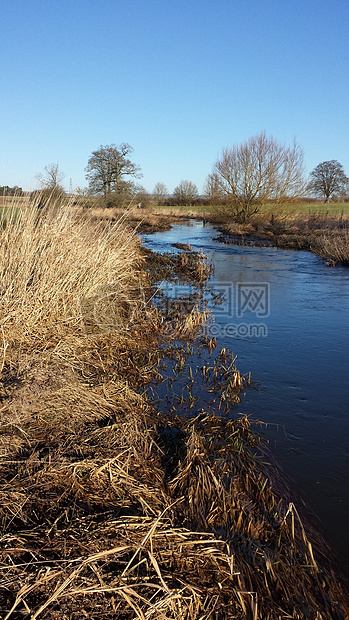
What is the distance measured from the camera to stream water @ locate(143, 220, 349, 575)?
3.00 meters

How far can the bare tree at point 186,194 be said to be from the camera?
5453 centimetres

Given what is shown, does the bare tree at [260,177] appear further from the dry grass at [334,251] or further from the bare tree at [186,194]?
the bare tree at [186,194]

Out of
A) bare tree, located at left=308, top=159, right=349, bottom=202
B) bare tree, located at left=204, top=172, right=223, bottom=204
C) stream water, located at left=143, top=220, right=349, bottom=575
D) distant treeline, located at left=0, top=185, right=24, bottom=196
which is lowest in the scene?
stream water, located at left=143, top=220, right=349, bottom=575

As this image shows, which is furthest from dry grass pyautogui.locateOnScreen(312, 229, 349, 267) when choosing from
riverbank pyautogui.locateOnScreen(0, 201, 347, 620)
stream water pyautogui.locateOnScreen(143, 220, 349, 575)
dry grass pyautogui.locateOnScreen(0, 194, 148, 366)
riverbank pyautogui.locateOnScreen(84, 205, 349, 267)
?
riverbank pyautogui.locateOnScreen(0, 201, 347, 620)

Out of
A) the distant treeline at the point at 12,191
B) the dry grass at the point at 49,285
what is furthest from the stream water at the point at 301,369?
the distant treeline at the point at 12,191

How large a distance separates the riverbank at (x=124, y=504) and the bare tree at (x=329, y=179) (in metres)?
55.2

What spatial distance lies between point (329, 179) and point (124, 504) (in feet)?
190

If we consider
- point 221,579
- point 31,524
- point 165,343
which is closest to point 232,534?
point 221,579

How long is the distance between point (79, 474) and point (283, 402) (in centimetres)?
252

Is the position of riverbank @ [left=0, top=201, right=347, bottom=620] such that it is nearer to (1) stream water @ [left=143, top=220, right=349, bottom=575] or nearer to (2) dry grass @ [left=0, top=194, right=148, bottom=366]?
(2) dry grass @ [left=0, top=194, right=148, bottom=366]

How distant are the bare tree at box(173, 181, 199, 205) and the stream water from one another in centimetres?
→ 4479

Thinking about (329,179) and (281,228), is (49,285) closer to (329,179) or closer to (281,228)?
(281,228)

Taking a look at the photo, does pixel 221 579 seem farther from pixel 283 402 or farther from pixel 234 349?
pixel 234 349

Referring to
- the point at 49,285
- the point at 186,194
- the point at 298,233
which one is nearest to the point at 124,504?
the point at 49,285
